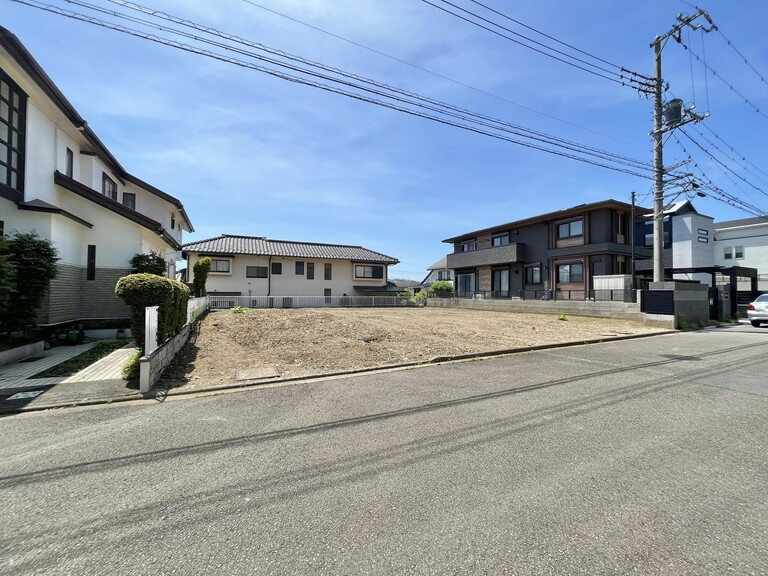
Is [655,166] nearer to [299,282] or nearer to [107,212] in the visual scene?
[107,212]

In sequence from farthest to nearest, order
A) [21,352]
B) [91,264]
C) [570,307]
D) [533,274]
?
[533,274] < [570,307] < [91,264] < [21,352]

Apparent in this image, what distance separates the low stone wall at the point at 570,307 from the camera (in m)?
15.5

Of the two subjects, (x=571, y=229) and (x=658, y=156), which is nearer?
(x=658, y=156)

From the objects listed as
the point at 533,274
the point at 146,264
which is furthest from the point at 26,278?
the point at 533,274

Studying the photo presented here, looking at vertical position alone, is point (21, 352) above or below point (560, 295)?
below

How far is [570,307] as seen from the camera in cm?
2028

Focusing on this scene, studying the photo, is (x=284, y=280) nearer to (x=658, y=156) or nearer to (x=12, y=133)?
(x=12, y=133)

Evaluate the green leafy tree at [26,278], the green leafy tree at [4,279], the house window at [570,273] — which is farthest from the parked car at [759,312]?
the green leafy tree at [26,278]

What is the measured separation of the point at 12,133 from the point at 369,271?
25.2m

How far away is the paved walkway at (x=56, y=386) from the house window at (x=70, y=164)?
7347 mm

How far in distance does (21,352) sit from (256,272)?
68.6ft

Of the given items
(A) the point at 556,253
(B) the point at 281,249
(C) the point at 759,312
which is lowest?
(C) the point at 759,312

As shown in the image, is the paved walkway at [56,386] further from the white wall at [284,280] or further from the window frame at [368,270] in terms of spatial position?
the window frame at [368,270]

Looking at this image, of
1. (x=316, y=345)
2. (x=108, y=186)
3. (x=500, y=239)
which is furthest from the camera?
(x=500, y=239)
